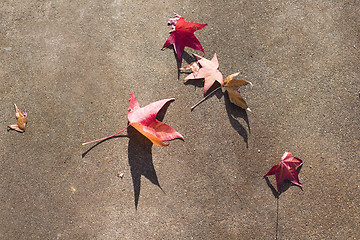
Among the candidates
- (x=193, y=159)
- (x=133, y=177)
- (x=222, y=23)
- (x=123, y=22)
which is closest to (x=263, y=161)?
(x=193, y=159)

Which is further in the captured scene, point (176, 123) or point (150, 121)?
point (176, 123)

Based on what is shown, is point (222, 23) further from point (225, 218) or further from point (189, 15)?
point (225, 218)

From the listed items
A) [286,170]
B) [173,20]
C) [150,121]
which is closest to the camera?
[150,121]

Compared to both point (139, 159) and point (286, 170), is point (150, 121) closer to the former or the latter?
point (139, 159)

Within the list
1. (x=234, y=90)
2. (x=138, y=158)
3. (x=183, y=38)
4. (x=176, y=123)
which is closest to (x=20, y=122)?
(x=138, y=158)

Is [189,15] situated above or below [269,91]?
above

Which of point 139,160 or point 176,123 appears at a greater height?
point 176,123

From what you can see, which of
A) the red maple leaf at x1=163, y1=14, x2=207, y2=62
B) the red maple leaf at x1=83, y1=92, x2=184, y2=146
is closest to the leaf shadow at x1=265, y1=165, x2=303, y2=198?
the red maple leaf at x1=83, y1=92, x2=184, y2=146

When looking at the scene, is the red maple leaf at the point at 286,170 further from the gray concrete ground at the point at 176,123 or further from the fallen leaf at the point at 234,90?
the fallen leaf at the point at 234,90
